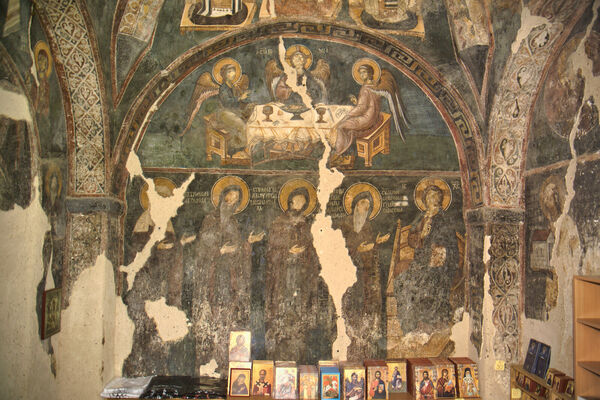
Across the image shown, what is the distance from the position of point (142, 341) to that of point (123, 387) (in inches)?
22.8

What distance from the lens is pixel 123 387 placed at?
18.6 ft

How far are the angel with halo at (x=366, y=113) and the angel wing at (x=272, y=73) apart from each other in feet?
3.16

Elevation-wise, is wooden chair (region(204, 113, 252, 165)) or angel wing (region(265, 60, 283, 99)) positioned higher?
angel wing (region(265, 60, 283, 99))

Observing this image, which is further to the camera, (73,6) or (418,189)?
(418,189)

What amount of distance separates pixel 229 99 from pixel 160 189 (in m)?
1.45

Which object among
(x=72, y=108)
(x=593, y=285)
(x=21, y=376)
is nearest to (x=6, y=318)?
(x=21, y=376)

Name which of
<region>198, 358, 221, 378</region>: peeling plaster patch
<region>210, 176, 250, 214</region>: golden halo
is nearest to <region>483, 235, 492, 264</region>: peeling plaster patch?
<region>210, 176, 250, 214</region>: golden halo

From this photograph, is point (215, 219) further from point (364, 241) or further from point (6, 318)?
point (6, 318)

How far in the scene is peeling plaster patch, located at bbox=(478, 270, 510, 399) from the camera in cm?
577

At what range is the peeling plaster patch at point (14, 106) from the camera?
4.36m

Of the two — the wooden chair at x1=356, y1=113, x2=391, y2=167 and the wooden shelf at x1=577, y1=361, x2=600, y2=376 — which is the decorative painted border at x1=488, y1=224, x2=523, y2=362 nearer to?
the wooden shelf at x1=577, y1=361, x2=600, y2=376

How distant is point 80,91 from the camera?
5.53 metres

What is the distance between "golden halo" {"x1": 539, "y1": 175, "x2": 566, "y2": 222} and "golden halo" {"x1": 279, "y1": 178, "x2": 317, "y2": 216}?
8.66 feet

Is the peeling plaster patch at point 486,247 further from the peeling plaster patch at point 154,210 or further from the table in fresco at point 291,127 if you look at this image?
the peeling plaster patch at point 154,210
